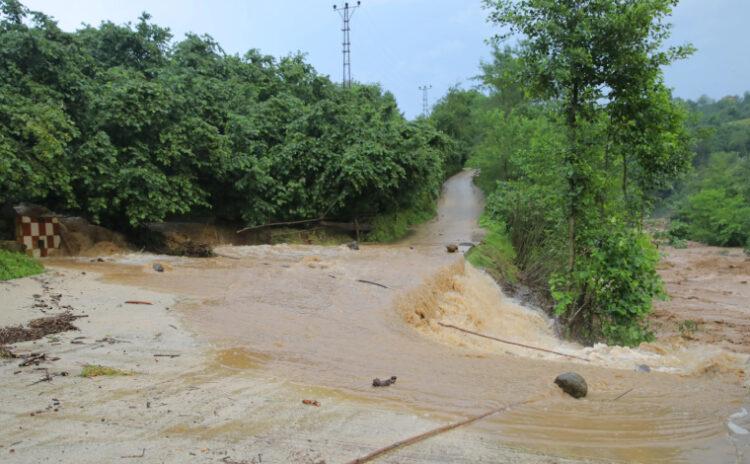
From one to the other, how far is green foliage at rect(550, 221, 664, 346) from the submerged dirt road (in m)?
1.03

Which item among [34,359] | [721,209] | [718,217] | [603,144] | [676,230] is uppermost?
[603,144]

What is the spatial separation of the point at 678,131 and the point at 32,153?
49.4ft

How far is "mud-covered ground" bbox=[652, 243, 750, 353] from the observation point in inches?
694

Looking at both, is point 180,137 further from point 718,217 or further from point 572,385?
point 718,217

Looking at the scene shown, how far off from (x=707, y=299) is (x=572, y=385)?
21.8 meters

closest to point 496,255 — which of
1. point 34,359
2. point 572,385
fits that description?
point 572,385

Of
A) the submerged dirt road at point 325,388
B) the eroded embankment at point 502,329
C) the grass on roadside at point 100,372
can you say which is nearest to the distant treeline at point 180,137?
the submerged dirt road at point 325,388

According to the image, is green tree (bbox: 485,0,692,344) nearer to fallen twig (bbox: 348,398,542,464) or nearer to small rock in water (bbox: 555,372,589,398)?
small rock in water (bbox: 555,372,589,398)

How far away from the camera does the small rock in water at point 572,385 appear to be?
668cm

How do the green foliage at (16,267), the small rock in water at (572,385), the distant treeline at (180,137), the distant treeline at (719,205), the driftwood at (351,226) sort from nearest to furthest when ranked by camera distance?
the small rock in water at (572,385) → the green foliage at (16,267) → the distant treeline at (180,137) → the driftwood at (351,226) → the distant treeline at (719,205)

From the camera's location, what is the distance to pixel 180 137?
18.7m

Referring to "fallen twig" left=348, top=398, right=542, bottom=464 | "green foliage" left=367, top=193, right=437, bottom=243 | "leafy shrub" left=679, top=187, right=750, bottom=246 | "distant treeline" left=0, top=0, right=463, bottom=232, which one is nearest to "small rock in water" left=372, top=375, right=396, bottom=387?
"fallen twig" left=348, top=398, right=542, bottom=464

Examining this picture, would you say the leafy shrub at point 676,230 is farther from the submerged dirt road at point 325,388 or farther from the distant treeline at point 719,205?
the distant treeline at point 719,205

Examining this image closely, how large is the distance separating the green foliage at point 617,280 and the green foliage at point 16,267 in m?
11.0
